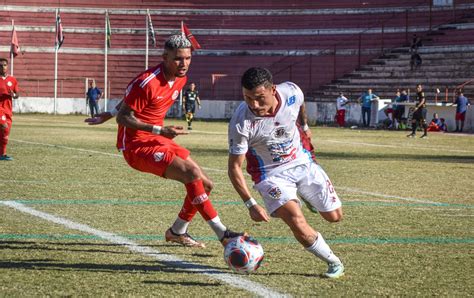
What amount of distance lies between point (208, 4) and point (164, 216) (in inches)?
2032

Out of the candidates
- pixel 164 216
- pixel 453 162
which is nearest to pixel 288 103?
pixel 164 216

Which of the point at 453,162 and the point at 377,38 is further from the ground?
the point at 377,38

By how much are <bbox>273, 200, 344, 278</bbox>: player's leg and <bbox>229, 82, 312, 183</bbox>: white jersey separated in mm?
348

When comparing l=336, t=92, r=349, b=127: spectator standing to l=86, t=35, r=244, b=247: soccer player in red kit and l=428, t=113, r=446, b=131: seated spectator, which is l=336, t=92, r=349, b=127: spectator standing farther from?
l=86, t=35, r=244, b=247: soccer player in red kit

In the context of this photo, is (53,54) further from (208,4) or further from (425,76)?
(425,76)

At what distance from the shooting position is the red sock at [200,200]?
816 cm

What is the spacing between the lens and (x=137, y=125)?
8648mm

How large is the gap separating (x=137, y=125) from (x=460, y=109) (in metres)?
33.3

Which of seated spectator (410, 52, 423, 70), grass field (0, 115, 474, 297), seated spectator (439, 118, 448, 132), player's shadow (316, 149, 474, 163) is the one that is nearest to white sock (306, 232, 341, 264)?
grass field (0, 115, 474, 297)

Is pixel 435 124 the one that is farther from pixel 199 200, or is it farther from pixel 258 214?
pixel 258 214

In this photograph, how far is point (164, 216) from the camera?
10.6 metres

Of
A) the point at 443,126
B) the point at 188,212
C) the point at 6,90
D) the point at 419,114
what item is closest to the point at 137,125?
the point at 188,212

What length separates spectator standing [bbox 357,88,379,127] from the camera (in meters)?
44.1

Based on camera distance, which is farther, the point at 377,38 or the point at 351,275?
the point at 377,38
